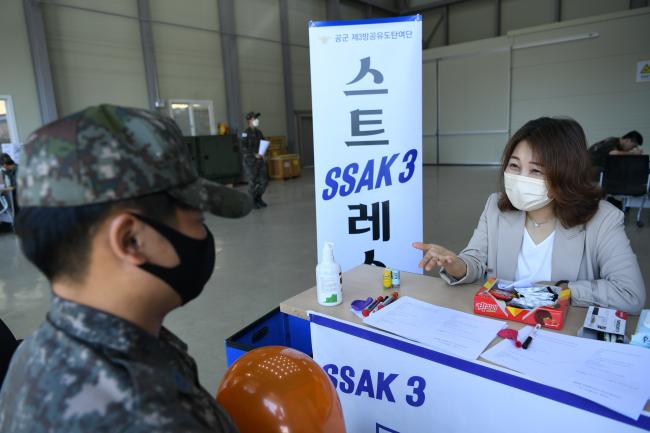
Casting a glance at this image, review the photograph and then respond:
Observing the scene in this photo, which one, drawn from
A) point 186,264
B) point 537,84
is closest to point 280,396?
point 186,264

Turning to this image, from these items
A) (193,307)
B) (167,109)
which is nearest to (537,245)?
(193,307)

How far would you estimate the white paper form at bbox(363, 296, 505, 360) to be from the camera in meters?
1.01

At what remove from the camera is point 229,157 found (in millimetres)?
9008

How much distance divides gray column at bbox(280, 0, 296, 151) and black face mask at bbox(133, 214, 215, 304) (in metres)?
10.5

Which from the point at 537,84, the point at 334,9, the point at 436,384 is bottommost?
the point at 436,384

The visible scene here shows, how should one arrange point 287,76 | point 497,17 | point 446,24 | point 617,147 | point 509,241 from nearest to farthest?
point 509,241 < point 617,147 < point 287,76 < point 497,17 < point 446,24

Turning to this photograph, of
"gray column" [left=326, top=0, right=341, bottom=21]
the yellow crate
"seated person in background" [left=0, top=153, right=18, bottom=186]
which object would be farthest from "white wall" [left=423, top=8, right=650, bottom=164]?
"seated person in background" [left=0, top=153, right=18, bottom=186]

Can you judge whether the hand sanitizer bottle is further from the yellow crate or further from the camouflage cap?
the yellow crate

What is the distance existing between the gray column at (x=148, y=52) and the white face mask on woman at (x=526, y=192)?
25.1 ft

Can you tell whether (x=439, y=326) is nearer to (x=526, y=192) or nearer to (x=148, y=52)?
(x=526, y=192)

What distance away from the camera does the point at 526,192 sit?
1.39 metres

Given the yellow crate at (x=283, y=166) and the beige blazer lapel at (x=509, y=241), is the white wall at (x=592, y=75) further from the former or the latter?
the beige blazer lapel at (x=509, y=241)

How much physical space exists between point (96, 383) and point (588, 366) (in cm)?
94

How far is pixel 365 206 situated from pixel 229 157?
7.19 meters
